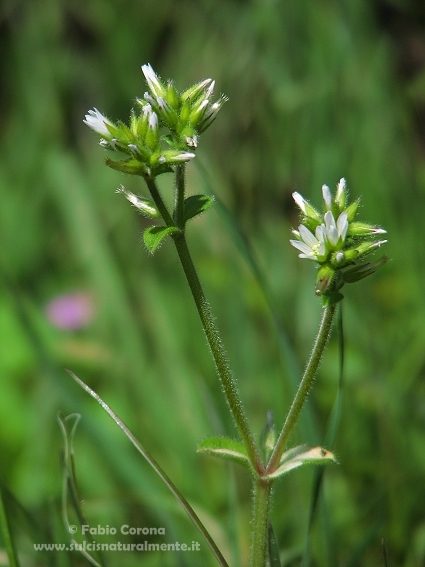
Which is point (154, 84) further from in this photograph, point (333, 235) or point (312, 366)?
point (312, 366)

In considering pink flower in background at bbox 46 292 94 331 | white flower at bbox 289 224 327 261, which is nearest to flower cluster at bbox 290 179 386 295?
white flower at bbox 289 224 327 261

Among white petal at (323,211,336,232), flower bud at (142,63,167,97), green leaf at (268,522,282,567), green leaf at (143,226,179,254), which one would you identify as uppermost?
flower bud at (142,63,167,97)

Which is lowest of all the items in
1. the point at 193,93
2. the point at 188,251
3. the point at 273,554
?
the point at 273,554

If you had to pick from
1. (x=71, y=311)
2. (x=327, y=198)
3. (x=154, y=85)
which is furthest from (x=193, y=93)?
(x=71, y=311)

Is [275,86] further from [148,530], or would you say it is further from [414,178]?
[148,530]

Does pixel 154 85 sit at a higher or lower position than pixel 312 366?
higher

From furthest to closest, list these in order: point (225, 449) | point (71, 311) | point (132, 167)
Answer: point (71, 311) → point (225, 449) → point (132, 167)

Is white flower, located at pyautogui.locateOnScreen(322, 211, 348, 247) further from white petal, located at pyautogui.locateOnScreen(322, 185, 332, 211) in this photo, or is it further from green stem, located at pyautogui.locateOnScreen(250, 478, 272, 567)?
green stem, located at pyautogui.locateOnScreen(250, 478, 272, 567)
